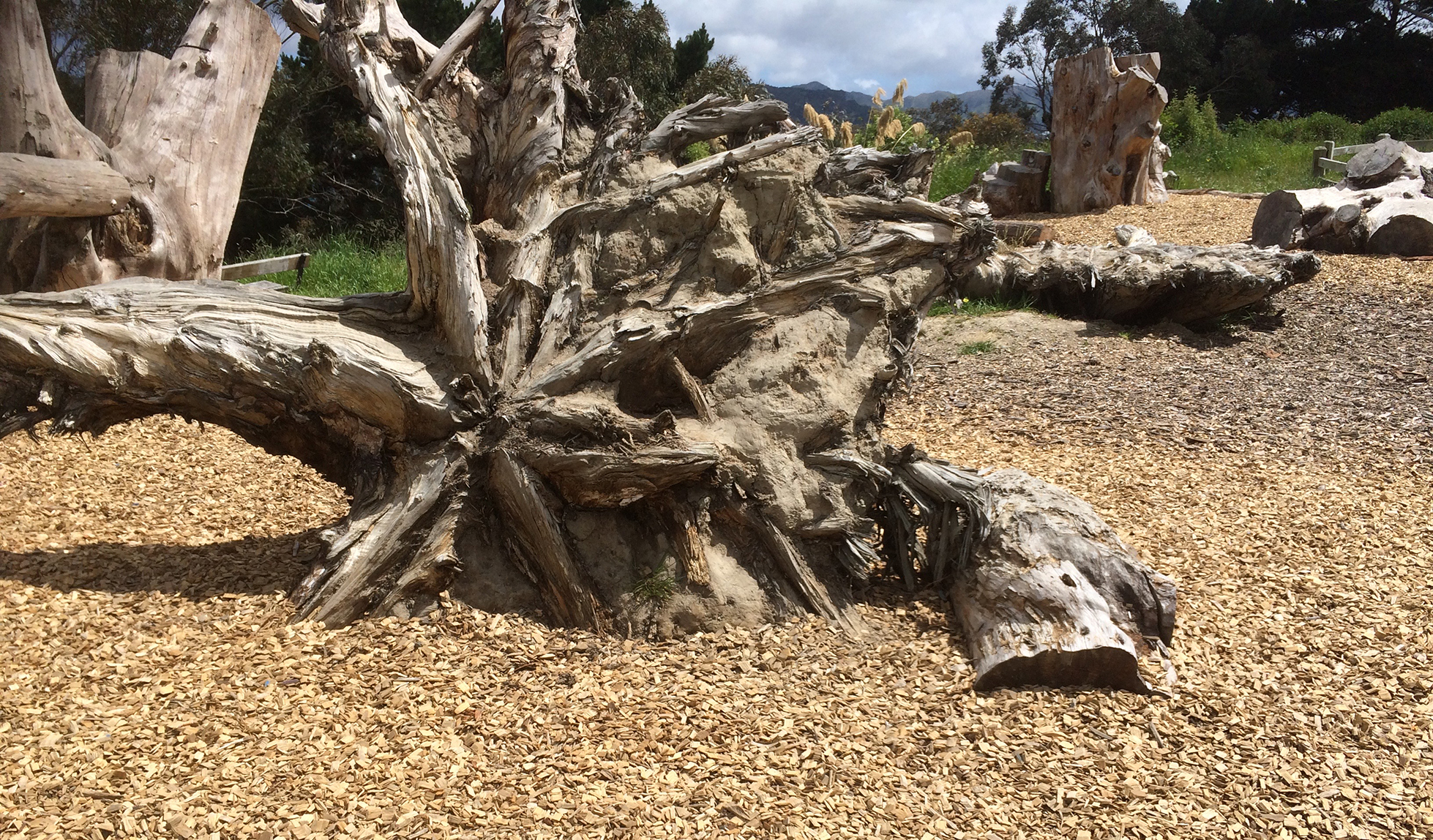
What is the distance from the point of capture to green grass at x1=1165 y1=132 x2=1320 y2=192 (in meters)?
15.4

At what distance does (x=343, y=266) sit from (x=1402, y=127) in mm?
19568

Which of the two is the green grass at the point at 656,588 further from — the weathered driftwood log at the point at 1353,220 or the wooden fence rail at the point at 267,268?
the weathered driftwood log at the point at 1353,220

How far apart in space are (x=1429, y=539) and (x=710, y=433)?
3.46m

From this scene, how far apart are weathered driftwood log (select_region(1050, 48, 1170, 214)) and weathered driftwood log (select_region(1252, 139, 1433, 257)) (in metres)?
2.58

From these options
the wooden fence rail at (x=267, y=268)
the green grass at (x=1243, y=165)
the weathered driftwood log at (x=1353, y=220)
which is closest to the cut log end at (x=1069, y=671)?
the wooden fence rail at (x=267, y=268)

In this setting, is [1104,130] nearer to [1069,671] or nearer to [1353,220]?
[1353,220]

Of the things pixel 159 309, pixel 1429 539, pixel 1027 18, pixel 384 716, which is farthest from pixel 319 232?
pixel 1027 18

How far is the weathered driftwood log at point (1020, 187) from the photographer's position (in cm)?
1396

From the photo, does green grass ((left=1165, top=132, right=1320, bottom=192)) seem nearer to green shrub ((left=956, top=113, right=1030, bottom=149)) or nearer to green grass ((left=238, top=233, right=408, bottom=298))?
green shrub ((left=956, top=113, right=1030, bottom=149))

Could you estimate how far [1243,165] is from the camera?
16.8m

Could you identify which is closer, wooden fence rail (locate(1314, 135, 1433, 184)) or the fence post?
wooden fence rail (locate(1314, 135, 1433, 184))

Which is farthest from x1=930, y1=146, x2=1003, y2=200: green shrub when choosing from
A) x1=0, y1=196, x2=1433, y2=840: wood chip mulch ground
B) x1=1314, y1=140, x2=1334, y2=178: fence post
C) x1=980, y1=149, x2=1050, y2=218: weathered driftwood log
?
x1=0, y1=196, x2=1433, y2=840: wood chip mulch ground

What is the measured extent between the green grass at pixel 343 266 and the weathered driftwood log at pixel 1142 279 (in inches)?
208

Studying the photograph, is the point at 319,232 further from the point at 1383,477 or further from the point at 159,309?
the point at 1383,477
